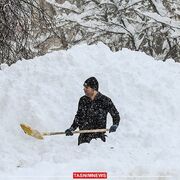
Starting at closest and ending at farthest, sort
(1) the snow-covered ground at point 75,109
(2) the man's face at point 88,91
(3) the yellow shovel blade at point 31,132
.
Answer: (1) the snow-covered ground at point 75,109 < (2) the man's face at point 88,91 < (3) the yellow shovel blade at point 31,132

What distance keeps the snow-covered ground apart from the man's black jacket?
0.27m

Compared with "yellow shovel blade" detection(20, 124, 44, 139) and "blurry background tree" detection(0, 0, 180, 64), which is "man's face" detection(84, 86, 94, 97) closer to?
"yellow shovel blade" detection(20, 124, 44, 139)

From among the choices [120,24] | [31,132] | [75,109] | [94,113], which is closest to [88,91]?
[94,113]

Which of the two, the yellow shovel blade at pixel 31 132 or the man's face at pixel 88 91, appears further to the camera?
the yellow shovel blade at pixel 31 132

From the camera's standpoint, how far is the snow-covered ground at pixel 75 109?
690 centimetres

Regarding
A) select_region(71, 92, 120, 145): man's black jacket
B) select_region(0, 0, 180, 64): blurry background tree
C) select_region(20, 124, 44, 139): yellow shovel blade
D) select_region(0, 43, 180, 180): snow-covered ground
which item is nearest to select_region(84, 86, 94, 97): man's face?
select_region(71, 92, 120, 145): man's black jacket

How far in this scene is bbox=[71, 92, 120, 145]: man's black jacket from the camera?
24.5 ft

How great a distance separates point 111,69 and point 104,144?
2.86m

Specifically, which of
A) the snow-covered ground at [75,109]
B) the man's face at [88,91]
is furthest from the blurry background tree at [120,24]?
the man's face at [88,91]

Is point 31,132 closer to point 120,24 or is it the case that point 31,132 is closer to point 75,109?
point 75,109

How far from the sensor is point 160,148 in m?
7.95

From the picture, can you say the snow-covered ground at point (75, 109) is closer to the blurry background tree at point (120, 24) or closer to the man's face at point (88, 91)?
the man's face at point (88, 91)

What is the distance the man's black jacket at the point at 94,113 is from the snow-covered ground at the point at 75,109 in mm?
268

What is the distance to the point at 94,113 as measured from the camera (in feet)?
24.6
